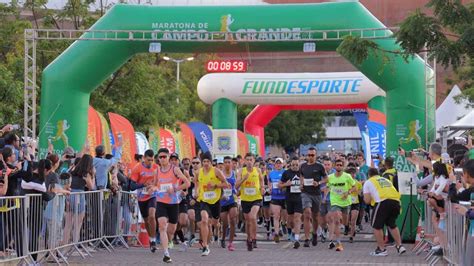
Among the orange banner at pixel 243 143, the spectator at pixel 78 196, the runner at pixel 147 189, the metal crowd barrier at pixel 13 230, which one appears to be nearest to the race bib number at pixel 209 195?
the runner at pixel 147 189

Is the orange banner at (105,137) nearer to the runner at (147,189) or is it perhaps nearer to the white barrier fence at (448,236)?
the runner at (147,189)

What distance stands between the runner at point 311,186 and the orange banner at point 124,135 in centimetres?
594

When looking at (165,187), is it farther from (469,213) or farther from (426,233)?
Answer: (469,213)

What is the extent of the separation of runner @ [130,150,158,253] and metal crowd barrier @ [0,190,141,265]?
0.58 meters

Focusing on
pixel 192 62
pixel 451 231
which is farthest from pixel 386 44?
pixel 192 62

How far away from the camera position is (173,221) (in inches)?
702

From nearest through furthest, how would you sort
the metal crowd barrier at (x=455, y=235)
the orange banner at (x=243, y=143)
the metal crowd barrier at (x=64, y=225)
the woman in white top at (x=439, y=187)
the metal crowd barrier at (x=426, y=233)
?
the metal crowd barrier at (x=455, y=235) → the metal crowd barrier at (x=64, y=225) → the woman in white top at (x=439, y=187) → the metal crowd barrier at (x=426, y=233) → the orange banner at (x=243, y=143)

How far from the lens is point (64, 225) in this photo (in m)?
16.0

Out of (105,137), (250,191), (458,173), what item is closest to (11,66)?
(105,137)

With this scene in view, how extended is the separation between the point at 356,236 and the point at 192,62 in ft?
124

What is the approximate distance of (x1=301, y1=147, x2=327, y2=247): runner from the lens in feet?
67.2

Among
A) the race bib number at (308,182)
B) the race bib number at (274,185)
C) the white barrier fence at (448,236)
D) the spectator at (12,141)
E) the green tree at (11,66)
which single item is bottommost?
the white barrier fence at (448,236)

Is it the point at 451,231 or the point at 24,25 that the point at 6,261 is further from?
the point at 24,25

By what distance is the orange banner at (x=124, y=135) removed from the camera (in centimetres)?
2492
